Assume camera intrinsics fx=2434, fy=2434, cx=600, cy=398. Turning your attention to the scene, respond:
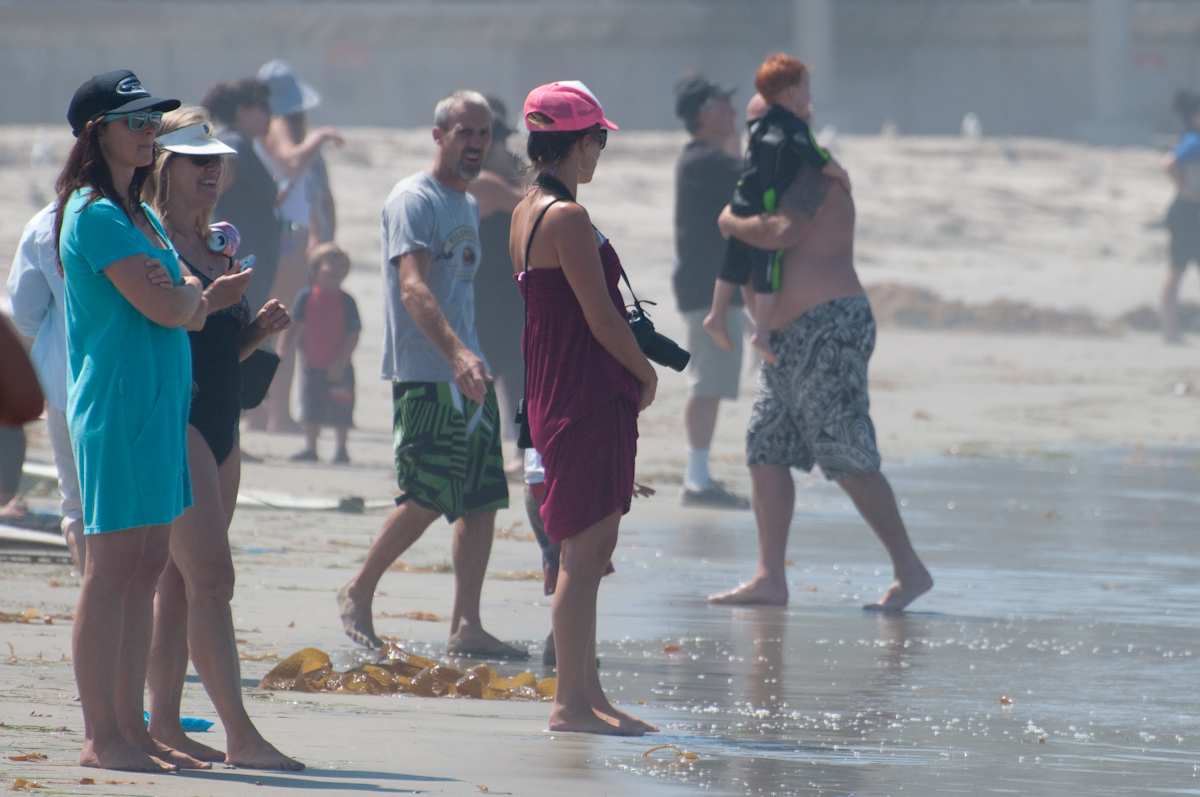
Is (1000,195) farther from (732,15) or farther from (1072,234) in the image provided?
(732,15)

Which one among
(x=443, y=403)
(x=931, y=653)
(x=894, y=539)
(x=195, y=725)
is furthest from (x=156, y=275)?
(x=894, y=539)

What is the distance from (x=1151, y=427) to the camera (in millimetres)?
16047

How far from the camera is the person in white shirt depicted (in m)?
6.22

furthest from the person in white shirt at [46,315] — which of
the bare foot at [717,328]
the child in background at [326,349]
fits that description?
the child in background at [326,349]

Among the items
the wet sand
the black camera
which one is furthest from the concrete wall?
the black camera

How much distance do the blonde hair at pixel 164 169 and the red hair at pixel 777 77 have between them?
3.17 m

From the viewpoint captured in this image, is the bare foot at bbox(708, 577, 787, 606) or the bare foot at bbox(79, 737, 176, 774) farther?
the bare foot at bbox(708, 577, 787, 606)

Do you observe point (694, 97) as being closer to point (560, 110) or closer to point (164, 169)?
point (560, 110)

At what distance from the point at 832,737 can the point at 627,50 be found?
33459mm

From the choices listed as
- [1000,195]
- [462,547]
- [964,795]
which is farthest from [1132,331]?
[964,795]

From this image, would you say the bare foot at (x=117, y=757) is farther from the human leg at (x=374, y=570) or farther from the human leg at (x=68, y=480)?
the human leg at (x=374, y=570)

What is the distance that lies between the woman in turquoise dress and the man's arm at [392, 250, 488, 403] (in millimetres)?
1680

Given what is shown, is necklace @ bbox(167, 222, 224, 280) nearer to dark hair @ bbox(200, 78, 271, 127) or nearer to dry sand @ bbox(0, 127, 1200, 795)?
dry sand @ bbox(0, 127, 1200, 795)

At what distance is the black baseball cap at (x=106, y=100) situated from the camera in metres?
5.04
